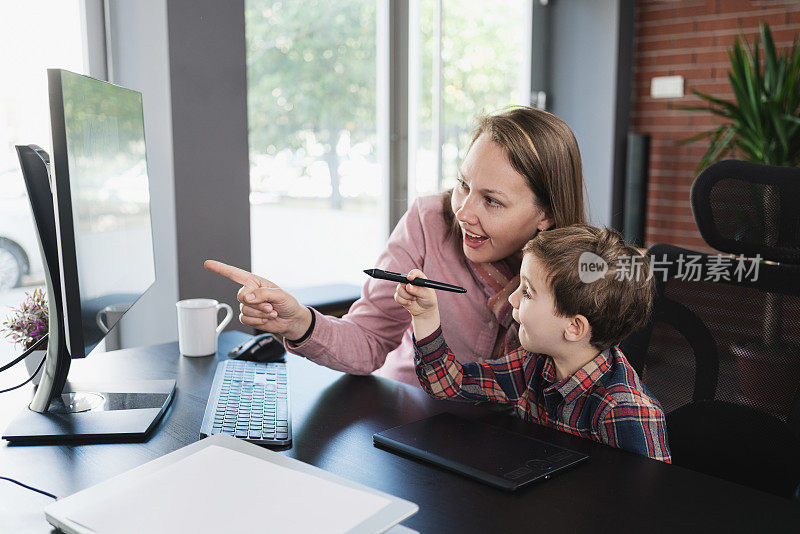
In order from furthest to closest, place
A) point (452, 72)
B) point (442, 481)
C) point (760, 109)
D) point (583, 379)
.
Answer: point (452, 72) → point (760, 109) → point (583, 379) → point (442, 481)

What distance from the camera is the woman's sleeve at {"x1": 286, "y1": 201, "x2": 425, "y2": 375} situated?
Result: 1330mm

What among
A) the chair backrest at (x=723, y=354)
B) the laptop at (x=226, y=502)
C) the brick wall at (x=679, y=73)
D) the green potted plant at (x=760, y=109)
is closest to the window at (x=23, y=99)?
the laptop at (x=226, y=502)

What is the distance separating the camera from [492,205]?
1386 mm

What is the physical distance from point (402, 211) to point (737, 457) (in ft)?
7.64

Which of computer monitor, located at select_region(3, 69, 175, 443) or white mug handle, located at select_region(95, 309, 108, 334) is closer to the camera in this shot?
computer monitor, located at select_region(3, 69, 175, 443)

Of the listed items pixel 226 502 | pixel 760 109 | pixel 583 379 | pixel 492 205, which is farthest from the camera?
pixel 760 109

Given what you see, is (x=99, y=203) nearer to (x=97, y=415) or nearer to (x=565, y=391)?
(x=97, y=415)

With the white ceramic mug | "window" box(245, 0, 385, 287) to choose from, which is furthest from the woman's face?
"window" box(245, 0, 385, 287)

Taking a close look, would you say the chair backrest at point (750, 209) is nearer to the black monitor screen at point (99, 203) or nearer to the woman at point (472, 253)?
the woman at point (472, 253)

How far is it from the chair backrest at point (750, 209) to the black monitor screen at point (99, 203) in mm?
987

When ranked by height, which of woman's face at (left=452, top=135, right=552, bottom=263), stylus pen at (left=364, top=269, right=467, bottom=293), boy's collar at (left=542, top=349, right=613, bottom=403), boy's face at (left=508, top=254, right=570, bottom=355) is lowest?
boy's collar at (left=542, top=349, right=613, bottom=403)

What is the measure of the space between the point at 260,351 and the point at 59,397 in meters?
0.39

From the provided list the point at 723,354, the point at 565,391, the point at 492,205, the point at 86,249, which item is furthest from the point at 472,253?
the point at 86,249

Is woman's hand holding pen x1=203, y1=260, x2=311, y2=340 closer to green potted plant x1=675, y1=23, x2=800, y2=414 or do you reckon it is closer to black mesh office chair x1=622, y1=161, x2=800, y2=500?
black mesh office chair x1=622, y1=161, x2=800, y2=500
